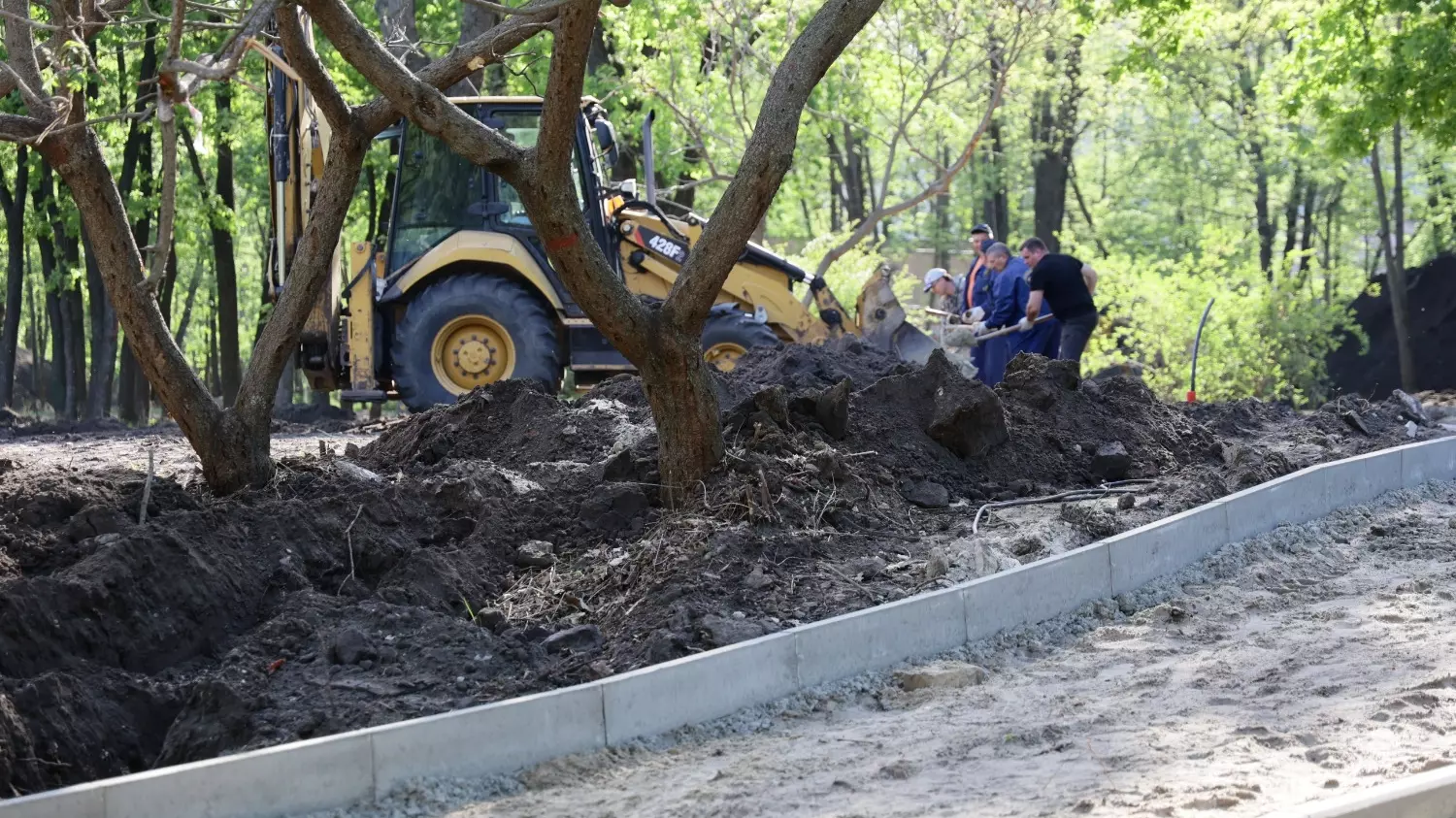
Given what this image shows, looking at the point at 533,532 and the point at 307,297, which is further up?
the point at 307,297

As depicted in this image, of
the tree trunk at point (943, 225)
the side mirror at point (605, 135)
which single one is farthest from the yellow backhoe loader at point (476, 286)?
the tree trunk at point (943, 225)

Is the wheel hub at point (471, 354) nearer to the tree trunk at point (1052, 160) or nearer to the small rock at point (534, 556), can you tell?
the small rock at point (534, 556)

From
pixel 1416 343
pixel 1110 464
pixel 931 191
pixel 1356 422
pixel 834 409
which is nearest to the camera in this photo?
pixel 834 409

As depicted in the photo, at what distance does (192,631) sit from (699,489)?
2.88 metres

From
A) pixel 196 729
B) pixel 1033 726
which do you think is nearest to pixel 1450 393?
pixel 1033 726

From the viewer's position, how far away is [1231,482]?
9.55m

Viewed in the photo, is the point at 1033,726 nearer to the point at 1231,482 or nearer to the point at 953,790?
the point at 953,790

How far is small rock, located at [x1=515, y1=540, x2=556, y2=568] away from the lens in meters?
7.84

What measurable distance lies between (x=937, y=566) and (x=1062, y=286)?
7425mm

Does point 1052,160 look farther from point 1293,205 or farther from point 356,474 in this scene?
point 356,474

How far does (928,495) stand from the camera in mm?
9148

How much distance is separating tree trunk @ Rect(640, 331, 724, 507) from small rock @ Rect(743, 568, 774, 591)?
107 centimetres

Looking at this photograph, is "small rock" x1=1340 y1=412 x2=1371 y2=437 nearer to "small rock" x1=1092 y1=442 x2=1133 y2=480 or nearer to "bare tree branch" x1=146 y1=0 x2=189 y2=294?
"small rock" x1=1092 y1=442 x2=1133 y2=480

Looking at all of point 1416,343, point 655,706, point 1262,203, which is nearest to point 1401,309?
point 1416,343
